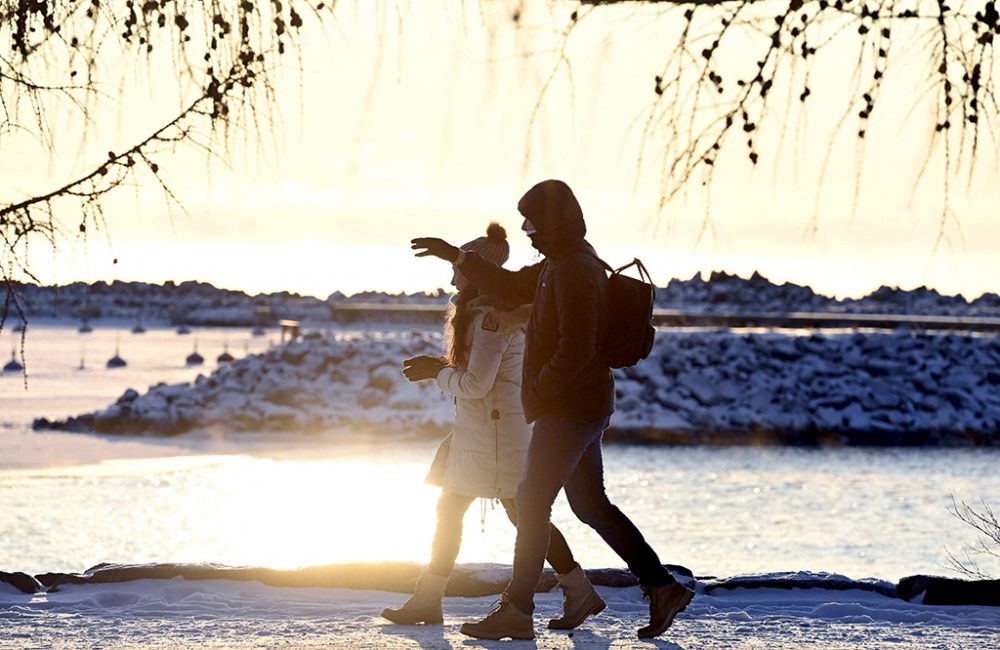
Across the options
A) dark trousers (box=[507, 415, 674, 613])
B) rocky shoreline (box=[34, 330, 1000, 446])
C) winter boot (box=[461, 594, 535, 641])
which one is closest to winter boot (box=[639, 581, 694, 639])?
dark trousers (box=[507, 415, 674, 613])

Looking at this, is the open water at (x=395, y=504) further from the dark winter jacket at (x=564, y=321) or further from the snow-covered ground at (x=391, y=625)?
the dark winter jacket at (x=564, y=321)

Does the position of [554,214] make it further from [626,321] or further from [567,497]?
[567,497]

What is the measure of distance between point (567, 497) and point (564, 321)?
779 millimetres

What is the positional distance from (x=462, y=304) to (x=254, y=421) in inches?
806

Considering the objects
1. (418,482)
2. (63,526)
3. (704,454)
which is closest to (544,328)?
(63,526)

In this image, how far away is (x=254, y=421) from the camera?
83.6 ft

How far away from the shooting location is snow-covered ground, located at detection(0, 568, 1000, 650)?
5.66 metres

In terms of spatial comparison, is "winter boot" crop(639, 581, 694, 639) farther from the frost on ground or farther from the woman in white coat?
the woman in white coat

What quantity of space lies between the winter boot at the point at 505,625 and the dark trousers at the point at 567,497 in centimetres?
4

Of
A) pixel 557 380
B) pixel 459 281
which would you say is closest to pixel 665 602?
pixel 557 380

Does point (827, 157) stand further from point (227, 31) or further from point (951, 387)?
point (951, 387)

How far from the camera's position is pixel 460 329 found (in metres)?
5.58

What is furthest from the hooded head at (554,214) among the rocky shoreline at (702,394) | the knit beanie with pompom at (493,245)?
the rocky shoreline at (702,394)

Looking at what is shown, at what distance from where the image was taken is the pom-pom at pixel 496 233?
5.55 m
